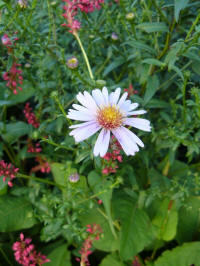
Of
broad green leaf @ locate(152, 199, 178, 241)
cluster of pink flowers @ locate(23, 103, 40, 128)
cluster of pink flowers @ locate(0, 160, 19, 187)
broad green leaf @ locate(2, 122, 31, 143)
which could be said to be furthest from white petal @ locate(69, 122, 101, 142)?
broad green leaf @ locate(152, 199, 178, 241)

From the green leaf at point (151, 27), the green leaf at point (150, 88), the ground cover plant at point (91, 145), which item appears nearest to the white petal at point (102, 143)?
the ground cover plant at point (91, 145)

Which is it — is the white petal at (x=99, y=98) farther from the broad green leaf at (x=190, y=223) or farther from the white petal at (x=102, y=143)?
the broad green leaf at (x=190, y=223)

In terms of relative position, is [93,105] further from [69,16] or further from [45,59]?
[45,59]

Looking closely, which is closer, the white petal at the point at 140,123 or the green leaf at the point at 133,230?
the white petal at the point at 140,123

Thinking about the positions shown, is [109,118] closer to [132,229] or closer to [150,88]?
[150,88]

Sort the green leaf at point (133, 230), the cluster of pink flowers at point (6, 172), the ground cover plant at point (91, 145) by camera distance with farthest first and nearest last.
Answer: the green leaf at point (133, 230)
the ground cover plant at point (91, 145)
the cluster of pink flowers at point (6, 172)
